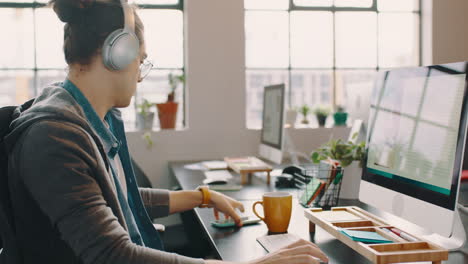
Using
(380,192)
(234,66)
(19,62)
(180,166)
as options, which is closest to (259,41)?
(234,66)

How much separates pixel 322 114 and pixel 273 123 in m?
1.19

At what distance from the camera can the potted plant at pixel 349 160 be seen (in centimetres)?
187

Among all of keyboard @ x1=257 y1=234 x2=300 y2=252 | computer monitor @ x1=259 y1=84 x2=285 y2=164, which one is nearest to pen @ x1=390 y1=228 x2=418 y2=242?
keyboard @ x1=257 y1=234 x2=300 y2=252

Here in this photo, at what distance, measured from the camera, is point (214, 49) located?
12.4 ft

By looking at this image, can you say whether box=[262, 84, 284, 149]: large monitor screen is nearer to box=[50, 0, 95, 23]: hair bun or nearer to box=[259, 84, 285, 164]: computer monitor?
box=[259, 84, 285, 164]: computer monitor

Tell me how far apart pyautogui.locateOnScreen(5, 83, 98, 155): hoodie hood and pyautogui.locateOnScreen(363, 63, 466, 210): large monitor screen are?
79 cm

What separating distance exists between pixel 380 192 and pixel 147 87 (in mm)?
2792

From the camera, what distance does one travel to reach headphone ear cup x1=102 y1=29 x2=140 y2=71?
1.10m

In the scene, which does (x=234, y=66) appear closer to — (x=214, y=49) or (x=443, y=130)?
(x=214, y=49)

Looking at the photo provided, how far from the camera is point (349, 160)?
1869mm

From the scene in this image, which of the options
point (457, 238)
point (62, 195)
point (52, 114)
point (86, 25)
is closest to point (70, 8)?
point (86, 25)

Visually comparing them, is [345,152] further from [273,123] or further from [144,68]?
[273,123]

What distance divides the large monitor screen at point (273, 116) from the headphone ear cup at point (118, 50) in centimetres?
166

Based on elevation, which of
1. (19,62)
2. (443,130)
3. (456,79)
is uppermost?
(19,62)
